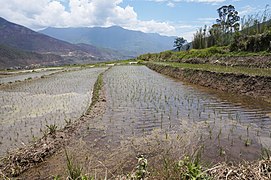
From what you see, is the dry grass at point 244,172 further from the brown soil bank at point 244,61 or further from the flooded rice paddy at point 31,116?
the brown soil bank at point 244,61

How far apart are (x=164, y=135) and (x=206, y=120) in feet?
6.25

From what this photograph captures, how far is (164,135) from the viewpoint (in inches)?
227

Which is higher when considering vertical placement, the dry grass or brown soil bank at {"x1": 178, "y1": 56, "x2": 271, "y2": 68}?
brown soil bank at {"x1": 178, "y1": 56, "x2": 271, "y2": 68}

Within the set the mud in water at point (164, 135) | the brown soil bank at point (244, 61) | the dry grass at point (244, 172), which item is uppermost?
the brown soil bank at point (244, 61)

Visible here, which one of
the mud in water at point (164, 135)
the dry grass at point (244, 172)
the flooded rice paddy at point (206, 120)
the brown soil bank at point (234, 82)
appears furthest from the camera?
the brown soil bank at point (234, 82)

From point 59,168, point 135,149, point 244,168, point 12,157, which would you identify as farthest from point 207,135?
point 12,157

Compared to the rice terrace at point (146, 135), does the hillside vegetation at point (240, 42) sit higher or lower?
higher

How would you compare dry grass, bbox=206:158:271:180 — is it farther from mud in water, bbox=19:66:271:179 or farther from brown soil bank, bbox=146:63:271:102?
brown soil bank, bbox=146:63:271:102

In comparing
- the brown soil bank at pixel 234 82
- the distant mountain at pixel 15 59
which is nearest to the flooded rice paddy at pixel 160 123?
the brown soil bank at pixel 234 82

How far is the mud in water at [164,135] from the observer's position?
14.7 ft

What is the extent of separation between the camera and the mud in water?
14.7ft

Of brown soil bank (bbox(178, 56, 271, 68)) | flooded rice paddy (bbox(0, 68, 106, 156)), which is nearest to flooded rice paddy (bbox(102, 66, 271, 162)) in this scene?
flooded rice paddy (bbox(0, 68, 106, 156))

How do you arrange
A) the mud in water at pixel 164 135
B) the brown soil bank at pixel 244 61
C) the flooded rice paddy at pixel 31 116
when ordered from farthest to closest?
1. the brown soil bank at pixel 244 61
2. the flooded rice paddy at pixel 31 116
3. the mud in water at pixel 164 135

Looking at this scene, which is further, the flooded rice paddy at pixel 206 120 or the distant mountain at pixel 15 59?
the distant mountain at pixel 15 59
